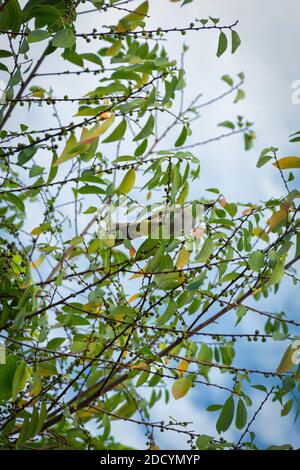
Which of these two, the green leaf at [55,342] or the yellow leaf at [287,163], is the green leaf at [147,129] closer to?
the yellow leaf at [287,163]

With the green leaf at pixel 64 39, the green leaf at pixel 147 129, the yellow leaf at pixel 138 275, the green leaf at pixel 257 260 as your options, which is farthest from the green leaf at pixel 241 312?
the green leaf at pixel 64 39

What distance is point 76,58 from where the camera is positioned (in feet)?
5.55

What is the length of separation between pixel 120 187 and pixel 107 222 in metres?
0.12

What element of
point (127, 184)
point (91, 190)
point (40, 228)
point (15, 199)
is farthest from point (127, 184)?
point (15, 199)

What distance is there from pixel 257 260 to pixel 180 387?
43 cm

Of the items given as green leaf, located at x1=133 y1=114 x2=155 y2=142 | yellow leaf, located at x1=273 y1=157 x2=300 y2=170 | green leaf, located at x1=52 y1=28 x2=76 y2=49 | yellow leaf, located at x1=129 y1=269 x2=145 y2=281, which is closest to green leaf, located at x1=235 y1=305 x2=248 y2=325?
yellow leaf, located at x1=129 y1=269 x2=145 y2=281

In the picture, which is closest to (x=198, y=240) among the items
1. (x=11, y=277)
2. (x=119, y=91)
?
(x=119, y=91)

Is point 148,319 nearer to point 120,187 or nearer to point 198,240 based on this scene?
point 198,240

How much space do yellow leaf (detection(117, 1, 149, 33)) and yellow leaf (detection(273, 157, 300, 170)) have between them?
540 mm

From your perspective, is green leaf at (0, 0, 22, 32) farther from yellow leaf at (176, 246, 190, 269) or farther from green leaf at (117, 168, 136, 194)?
yellow leaf at (176, 246, 190, 269)

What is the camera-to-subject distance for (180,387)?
171 centimetres

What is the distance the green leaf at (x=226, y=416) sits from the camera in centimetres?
165

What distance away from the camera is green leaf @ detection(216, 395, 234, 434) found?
1646mm

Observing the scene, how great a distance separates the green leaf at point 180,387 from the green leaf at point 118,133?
2.20ft
